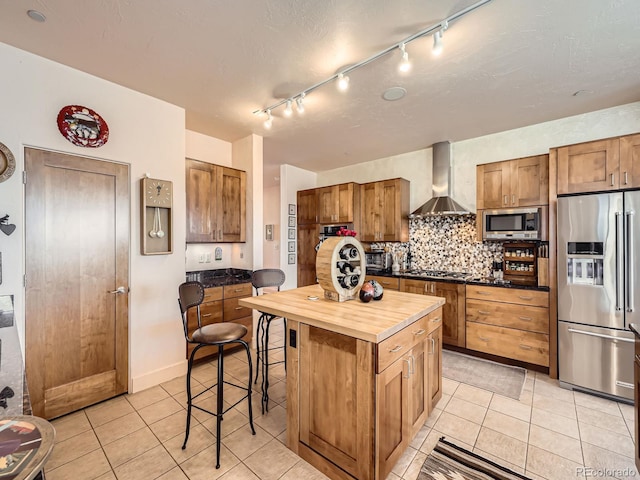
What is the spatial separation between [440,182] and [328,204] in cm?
196

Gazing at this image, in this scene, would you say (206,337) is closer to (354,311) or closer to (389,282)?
(354,311)

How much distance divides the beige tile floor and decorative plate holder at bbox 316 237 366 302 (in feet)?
3.78

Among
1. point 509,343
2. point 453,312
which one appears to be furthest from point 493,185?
point 509,343

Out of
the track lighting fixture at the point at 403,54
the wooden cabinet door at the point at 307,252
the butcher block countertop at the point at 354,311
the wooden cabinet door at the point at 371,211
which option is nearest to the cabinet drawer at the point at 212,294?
the butcher block countertop at the point at 354,311

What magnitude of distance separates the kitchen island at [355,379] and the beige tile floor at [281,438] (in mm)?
231

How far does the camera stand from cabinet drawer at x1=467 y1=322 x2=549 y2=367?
9.97ft

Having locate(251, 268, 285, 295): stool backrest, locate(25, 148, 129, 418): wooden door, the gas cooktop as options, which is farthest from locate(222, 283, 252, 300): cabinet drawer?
the gas cooktop

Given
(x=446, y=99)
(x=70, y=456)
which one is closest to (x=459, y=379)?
(x=446, y=99)

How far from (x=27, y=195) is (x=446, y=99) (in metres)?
3.82

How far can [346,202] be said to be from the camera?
4906 mm

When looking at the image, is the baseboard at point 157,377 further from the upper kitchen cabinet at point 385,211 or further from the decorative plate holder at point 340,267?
the upper kitchen cabinet at point 385,211

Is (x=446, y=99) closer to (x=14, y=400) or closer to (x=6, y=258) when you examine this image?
(x=14, y=400)

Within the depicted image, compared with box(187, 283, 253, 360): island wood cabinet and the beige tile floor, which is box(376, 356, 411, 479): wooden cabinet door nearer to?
the beige tile floor

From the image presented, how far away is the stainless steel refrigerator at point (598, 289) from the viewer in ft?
8.27
